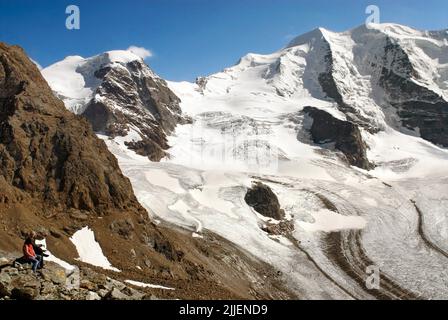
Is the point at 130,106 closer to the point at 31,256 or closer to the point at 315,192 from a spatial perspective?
the point at 315,192

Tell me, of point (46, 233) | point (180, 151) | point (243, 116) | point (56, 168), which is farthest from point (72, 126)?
point (243, 116)

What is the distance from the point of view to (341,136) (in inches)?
6540

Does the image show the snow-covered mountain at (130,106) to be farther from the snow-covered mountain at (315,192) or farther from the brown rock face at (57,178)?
the brown rock face at (57,178)

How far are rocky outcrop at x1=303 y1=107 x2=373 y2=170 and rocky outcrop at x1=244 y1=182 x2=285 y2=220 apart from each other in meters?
69.9

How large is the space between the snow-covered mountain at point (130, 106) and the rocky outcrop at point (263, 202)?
5677 cm

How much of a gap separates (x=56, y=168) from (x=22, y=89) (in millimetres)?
12293

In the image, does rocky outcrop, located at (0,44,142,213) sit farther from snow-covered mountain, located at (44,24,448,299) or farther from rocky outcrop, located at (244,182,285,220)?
rocky outcrop, located at (244,182,285,220)

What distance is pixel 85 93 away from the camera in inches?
7475

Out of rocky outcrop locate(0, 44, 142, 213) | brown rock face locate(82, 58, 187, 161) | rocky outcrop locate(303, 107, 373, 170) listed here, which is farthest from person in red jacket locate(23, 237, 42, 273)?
rocky outcrop locate(303, 107, 373, 170)

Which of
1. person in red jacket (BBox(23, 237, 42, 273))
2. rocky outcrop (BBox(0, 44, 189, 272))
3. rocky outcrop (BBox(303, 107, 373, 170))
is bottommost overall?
person in red jacket (BBox(23, 237, 42, 273))

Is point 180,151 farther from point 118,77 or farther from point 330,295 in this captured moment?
point 330,295

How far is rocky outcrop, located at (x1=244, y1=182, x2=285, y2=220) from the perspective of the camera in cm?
8819

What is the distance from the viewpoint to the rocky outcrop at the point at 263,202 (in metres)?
88.2

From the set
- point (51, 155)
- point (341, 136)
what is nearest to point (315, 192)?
point (341, 136)
